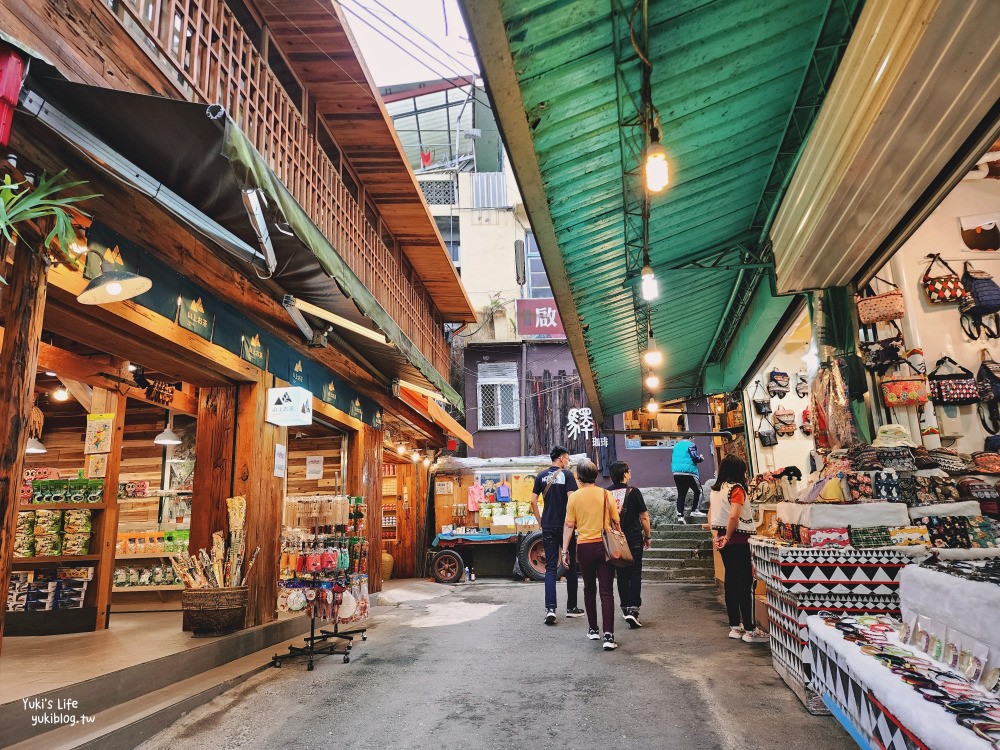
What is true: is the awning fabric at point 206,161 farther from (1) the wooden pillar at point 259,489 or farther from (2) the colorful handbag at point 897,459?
(2) the colorful handbag at point 897,459

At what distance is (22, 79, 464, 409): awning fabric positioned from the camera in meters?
3.59

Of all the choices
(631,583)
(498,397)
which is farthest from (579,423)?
(631,583)

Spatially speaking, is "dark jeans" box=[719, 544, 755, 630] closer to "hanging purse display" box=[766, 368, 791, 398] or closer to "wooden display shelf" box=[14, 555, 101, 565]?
"hanging purse display" box=[766, 368, 791, 398]

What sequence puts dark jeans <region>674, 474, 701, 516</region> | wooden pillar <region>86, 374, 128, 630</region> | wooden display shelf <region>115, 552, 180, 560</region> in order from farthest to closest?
dark jeans <region>674, 474, 701, 516</region>, wooden display shelf <region>115, 552, 180, 560</region>, wooden pillar <region>86, 374, 128, 630</region>

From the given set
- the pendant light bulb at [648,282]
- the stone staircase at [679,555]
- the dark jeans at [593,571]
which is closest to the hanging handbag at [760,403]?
the stone staircase at [679,555]

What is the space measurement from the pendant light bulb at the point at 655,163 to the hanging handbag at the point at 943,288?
10.3 ft

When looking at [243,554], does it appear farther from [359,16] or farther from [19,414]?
[359,16]

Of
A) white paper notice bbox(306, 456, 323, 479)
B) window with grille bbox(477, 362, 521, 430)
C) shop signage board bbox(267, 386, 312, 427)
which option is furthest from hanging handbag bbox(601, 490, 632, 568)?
window with grille bbox(477, 362, 521, 430)

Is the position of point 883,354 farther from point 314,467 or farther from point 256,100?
point 314,467

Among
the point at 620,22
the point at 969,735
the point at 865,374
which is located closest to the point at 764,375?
the point at 865,374

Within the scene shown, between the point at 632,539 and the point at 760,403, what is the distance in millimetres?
5279

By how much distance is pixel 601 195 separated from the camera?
639cm

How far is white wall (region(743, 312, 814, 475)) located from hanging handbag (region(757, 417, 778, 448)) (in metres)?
0.11

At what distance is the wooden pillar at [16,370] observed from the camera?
3623mm
